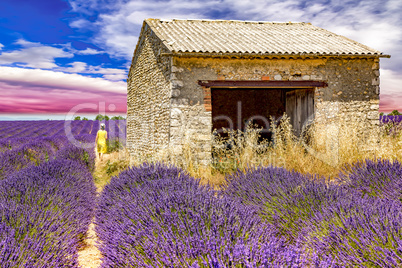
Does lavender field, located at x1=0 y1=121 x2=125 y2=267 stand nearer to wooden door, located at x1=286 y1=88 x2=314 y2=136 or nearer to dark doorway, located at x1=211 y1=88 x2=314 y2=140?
wooden door, located at x1=286 y1=88 x2=314 y2=136

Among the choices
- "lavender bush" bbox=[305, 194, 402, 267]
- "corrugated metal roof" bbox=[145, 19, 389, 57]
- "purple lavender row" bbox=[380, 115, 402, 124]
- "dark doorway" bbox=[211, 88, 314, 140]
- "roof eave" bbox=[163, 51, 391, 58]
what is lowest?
"lavender bush" bbox=[305, 194, 402, 267]

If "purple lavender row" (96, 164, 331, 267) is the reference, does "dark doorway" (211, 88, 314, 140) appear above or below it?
above

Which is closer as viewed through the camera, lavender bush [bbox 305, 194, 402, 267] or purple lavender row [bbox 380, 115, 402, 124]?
lavender bush [bbox 305, 194, 402, 267]

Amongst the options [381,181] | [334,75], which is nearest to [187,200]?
[381,181]

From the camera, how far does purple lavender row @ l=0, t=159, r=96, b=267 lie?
2.03 metres

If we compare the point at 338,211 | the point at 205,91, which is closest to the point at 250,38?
the point at 205,91

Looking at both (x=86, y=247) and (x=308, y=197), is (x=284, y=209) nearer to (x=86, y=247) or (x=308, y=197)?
(x=308, y=197)

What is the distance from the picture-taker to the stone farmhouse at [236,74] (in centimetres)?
632

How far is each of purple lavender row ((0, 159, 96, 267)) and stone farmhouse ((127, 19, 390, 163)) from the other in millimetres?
2765

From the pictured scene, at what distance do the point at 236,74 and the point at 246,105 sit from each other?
15.6 feet

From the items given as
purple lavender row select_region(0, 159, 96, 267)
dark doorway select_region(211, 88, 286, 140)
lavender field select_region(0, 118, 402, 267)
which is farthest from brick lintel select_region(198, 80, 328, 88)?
dark doorway select_region(211, 88, 286, 140)

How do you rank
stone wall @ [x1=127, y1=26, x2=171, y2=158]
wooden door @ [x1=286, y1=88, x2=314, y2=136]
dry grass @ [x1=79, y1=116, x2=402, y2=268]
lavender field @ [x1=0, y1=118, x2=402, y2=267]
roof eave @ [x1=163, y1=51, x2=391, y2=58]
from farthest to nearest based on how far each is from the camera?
wooden door @ [x1=286, y1=88, x2=314, y2=136] → stone wall @ [x1=127, y1=26, x2=171, y2=158] → roof eave @ [x1=163, y1=51, x2=391, y2=58] → dry grass @ [x1=79, y1=116, x2=402, y2=268] → lavender field @ [x1=0, y1=118, x2=402, y2=267]

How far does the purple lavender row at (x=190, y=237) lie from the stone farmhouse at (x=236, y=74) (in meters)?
3.47

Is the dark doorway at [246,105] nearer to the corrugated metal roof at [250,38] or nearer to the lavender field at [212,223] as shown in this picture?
the corrugated metal roof at [250,38]
